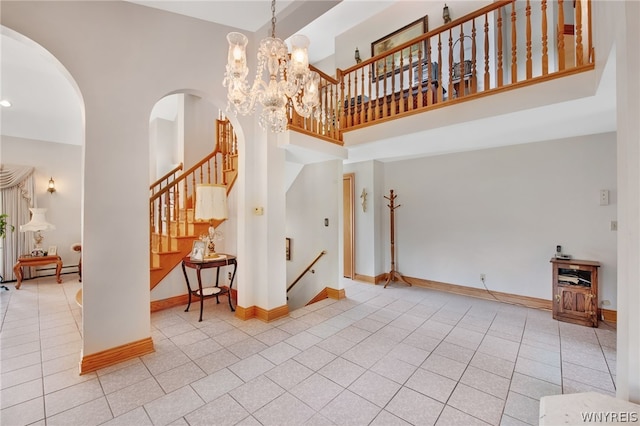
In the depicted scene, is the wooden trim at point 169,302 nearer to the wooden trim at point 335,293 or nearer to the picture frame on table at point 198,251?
the picture frame on table at point 198,251

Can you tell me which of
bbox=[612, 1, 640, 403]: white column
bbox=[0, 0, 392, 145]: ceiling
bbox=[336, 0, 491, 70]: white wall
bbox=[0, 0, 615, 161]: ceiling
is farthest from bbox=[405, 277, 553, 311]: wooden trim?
bbox=[336, 0, 491, 70]: white wall

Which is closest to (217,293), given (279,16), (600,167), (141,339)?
(141,339)

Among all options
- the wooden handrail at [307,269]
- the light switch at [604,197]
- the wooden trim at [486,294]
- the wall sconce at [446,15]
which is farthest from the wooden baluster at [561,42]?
the wooden handrail at [307,269]

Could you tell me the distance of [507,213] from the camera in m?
4.01

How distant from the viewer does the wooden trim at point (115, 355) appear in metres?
2.20

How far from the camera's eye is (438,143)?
150 inches

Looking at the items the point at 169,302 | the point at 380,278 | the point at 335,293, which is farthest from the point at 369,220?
the point at 169,302

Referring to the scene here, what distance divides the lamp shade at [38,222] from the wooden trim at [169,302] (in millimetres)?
3604

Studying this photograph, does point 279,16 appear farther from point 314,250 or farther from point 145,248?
point 314,250

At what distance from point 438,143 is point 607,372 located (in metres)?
2.87

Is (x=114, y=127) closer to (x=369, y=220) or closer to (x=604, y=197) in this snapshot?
(x=369, y=220)

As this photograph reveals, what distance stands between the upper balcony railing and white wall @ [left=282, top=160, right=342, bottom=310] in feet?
2.60

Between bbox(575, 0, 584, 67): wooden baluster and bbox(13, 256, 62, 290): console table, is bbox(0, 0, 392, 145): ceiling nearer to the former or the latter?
bbox(575, 0, 584, 67): wooden baluster

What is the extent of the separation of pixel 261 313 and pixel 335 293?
1.30 meters
